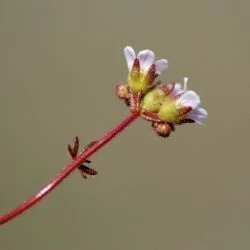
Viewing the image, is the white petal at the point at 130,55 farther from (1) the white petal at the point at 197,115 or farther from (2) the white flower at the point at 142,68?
(1) the white petal at the point at 197,115

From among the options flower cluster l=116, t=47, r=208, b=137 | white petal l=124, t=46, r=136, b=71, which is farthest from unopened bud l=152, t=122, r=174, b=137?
white petal l=124, t=46, r=136, b=71

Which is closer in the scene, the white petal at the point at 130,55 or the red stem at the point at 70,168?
the red stem at the point at 70,168

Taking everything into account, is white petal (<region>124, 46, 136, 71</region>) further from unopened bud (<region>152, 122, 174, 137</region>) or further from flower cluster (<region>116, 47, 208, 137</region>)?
unopened bud (<region>152, 122, 174, 137</region>)

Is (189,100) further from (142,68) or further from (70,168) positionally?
(70,168)

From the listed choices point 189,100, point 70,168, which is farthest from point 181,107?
point 70,168

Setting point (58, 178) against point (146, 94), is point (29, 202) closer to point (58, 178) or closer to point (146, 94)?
point (58, 178)

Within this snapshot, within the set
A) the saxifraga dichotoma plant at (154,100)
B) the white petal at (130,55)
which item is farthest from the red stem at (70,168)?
the white petal at (130,55)
